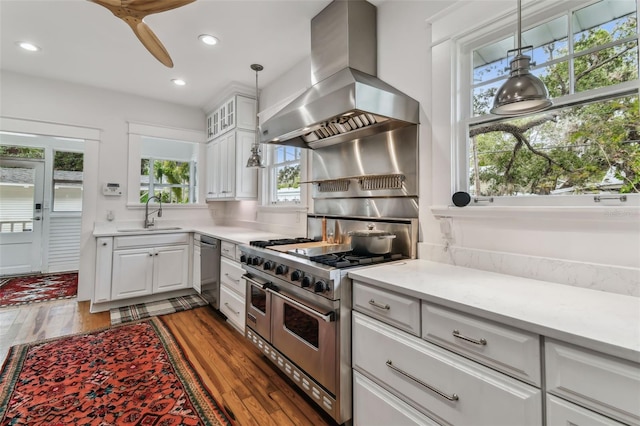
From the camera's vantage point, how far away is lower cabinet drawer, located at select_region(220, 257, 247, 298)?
2.64 meters

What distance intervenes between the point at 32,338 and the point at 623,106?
4.57m

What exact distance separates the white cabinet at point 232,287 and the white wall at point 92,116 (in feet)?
6.52

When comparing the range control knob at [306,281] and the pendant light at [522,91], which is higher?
the pendant light at [522,91]

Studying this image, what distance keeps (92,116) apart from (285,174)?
9.07 ft

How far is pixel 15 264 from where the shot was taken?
193 inches

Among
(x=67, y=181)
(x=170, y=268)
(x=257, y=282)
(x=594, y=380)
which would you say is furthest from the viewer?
(x=67, y=181)

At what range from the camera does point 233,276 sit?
2.80 meters

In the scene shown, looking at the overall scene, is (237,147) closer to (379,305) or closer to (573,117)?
(379,305)

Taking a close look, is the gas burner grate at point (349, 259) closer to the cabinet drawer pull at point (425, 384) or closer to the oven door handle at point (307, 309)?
the oven door handle at point (307, 309)

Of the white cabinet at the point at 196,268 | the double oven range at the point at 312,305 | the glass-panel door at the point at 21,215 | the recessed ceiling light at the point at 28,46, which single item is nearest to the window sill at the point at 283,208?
the double oven range at the point at 312,305

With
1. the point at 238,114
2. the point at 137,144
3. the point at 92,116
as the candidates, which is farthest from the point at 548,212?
the point at 92,116

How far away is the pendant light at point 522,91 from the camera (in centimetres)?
107

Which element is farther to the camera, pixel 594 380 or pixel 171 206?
pixel 171 206

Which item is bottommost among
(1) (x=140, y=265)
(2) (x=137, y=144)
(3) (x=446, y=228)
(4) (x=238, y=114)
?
(1) (x=140, y=265)
